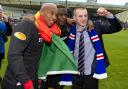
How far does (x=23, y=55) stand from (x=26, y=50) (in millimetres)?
77

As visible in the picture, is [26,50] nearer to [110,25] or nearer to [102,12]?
[102,12]

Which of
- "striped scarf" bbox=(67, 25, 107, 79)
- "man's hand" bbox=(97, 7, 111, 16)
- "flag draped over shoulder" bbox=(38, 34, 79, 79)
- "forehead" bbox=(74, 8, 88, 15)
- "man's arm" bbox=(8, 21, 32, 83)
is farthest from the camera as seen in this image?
"striped scarf" bbox=(67, 25, 107, 79)

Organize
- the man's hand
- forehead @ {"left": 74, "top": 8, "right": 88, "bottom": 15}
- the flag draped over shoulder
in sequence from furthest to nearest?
forehead @ {"left": 74, "top": 8, "right": 88, "bottom": 15} → the man's hand → the flag draped over shoulder

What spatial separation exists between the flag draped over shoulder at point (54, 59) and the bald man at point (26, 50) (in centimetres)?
24

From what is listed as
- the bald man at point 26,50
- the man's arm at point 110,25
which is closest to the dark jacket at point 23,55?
the bald man at point 26,50

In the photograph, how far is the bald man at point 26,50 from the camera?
5.19 meters

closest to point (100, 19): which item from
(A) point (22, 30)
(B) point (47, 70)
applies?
(B) point (47, 70)

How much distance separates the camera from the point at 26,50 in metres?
5.43

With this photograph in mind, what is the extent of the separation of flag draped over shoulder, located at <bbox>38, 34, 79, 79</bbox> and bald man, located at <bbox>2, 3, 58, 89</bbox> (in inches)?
9.5

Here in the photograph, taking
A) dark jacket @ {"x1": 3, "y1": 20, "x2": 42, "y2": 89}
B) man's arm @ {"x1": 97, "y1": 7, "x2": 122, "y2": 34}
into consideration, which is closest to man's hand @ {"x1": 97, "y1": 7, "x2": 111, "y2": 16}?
man's arm @ {"x1": 97, "y1": 7, "x2": 122, "y2": 34}

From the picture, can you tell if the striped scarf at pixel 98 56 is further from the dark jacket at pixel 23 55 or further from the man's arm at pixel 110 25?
the dark jacket at pixel 23 55

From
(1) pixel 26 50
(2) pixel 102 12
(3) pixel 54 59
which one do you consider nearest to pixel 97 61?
(2) pixel 102 12

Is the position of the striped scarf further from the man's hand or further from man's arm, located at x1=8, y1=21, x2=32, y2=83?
man's arm, located at x1=8, y1=21, x2=32, y2=83

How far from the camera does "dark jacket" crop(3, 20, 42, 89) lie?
5180 millimetres
